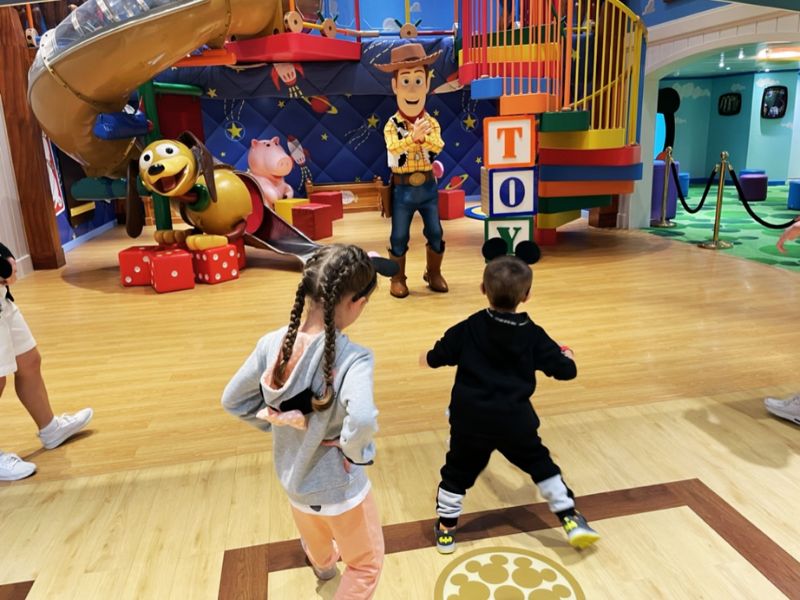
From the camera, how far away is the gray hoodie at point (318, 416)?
1330 millimetres

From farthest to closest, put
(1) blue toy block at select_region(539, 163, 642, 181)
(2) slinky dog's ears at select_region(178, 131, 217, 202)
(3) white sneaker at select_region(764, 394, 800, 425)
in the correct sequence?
1. (1) blue toy block at select_region(539, 163, 642, 181)
2. (2) slinky dog's ears at select_region(178, 131, 217, 202)
3. (3) white sneaker at select_region(764, 394, 800, 425)

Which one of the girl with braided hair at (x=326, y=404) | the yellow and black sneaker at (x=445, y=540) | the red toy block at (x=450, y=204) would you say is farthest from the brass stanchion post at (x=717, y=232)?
the girl with braided hair at (x=326, y=404)

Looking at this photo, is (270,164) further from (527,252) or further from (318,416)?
(318,416)

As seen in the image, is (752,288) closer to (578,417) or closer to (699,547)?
(578,417)

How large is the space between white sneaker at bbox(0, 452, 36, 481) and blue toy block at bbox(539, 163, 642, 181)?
16.9 ft

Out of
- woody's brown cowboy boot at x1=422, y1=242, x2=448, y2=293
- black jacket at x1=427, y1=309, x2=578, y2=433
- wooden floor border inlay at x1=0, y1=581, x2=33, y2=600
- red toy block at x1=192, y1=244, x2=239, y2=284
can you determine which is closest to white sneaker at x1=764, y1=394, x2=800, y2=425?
black jacket at x1=427, y1=309, x2=578, y2=433

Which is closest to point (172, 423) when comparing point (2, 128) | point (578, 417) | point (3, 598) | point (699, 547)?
point (3, 598)

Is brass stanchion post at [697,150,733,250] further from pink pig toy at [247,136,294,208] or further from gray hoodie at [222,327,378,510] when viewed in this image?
gray hoodie at [222,327,378,510]

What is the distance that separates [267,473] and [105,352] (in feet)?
6.57

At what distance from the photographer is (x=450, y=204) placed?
9.00 meters

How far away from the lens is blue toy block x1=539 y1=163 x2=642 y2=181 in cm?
613

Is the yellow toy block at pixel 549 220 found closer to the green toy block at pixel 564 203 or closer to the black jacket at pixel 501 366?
the green toy block at pixel 564 203

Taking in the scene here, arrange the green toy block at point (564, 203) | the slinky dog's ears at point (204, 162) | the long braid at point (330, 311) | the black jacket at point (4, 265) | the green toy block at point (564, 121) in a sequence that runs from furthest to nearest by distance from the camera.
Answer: the green toy block at point (564, 203)
the green toy block at point (564, 121)
the slinky dog's ears at point (204, 162)
the black jacket at point (4, 265)
the long braid at point (330, 311)

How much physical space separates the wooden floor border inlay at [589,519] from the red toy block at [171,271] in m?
3.74
